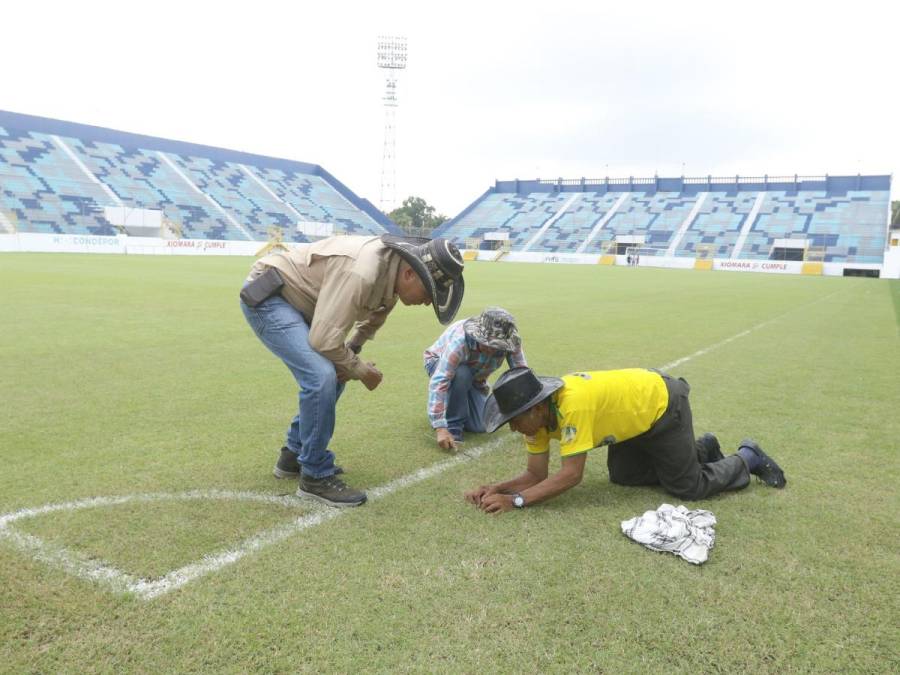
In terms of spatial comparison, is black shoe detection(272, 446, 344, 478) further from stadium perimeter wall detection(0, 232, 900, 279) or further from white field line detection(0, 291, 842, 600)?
stadium perimeter wall detection(0, 232, 900, 279)

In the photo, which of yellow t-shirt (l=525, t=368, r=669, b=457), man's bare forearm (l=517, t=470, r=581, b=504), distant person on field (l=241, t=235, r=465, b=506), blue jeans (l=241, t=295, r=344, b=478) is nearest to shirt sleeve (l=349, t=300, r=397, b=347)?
distant person on field (l=241, t=235, r=465, b=506)

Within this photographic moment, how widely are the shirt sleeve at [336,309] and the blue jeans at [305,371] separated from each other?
176mm

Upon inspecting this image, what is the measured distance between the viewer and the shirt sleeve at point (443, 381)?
472 centimetres

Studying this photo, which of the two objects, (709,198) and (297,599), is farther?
(709,198)

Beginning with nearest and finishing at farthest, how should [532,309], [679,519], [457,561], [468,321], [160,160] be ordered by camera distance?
[457,561], [679,519], [468,321], [532,309], [160,160]

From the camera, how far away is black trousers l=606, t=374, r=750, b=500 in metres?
3.85

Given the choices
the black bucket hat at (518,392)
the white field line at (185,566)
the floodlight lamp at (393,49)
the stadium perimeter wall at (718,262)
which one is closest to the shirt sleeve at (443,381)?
the white field line at (185,566)

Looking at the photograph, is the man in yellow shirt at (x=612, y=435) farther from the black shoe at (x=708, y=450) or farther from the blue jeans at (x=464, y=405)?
the blue jeans at (x=464, y=405)

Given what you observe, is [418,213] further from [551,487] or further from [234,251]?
[551,487]

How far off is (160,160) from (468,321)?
201 ft

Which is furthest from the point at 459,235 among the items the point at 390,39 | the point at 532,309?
the point at 532,309

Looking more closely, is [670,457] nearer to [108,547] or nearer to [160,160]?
[108,547]

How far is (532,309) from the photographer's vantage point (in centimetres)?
1529

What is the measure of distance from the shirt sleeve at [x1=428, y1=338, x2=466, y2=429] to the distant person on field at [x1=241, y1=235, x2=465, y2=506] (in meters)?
0.95
